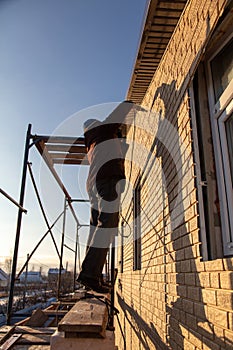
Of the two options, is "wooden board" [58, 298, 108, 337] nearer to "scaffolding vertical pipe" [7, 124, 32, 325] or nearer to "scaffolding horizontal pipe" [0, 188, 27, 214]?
"scaffolding vertical pipe" [7, 124, 32, 325]

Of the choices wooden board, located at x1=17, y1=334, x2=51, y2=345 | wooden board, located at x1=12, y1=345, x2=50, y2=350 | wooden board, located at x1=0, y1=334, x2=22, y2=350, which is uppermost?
wooden board, located at x1=0, y1=334, x2=22, y2=350

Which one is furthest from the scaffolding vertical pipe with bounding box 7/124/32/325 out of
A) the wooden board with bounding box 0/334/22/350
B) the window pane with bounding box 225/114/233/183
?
the window pane with bounding box 225/114/233/183

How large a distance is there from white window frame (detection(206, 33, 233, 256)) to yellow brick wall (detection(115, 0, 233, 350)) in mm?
179

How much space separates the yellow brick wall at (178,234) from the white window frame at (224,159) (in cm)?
18

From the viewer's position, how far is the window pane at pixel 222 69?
6.33 feet

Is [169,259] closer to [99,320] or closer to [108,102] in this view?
[99,320]

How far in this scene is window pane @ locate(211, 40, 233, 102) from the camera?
193 centimetres

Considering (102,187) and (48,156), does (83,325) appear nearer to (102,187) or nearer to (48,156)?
(102,187)

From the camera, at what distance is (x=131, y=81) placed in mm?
4430

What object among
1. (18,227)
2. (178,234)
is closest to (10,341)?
(18,227)

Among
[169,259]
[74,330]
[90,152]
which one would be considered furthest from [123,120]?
[74,330]

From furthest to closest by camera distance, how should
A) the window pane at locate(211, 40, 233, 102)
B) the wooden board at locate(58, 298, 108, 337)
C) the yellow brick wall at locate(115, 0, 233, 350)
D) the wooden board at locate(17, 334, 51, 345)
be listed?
the wooden board at locate(17, 334, 51, 345) → the wooden board at locate(58, 298, 108, 337) → the window pane at locate(211, 40, 233, 102) → the yellow brick wall at locate(115, 0, 233, 350)

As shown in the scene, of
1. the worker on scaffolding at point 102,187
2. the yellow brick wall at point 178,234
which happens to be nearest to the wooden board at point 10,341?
the worker on scaffolding at point 102,187

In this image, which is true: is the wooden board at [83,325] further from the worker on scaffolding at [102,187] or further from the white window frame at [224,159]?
the white window frame at [224,159]
